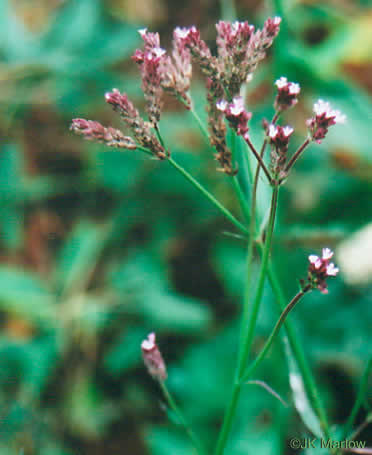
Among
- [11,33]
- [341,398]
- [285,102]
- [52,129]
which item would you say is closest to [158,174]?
[52,129]

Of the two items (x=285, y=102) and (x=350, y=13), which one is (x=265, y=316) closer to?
(x=285, y=102)

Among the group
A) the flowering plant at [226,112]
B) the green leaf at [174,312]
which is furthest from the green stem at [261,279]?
the green leaf at [174,312]

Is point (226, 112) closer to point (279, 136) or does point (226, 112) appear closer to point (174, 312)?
point (279, 136)

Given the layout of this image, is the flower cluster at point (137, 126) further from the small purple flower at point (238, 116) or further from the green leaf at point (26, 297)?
the green leaf at point (26, 297)

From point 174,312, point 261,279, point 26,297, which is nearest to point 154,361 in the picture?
point 261,279

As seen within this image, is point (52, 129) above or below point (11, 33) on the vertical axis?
below
